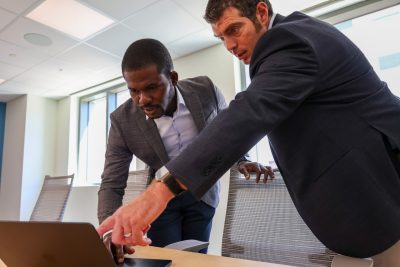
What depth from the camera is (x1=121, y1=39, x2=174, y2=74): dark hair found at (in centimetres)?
110

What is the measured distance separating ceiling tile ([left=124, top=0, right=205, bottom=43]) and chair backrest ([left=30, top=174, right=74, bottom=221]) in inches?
64.0

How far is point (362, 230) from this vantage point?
2.11ft

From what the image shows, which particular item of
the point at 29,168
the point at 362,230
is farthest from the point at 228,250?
the point at 29,168

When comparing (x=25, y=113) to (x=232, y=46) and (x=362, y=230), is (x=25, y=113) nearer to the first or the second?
(x=232, y=46)

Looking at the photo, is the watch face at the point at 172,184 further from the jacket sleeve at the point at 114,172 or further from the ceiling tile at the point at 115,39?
the ceiling tile at the point at 115,39

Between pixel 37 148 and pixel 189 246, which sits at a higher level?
pixel 37 148

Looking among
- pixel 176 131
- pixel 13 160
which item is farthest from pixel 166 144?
pixel 13 160

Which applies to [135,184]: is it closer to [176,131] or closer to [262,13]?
[176,131]

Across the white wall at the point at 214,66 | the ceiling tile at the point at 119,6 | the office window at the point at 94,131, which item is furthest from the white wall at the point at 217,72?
the office window at the point at 94,131

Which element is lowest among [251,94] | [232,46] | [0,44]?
[251,94]

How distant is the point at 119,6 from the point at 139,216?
2646 millimetres

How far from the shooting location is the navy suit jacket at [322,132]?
1.85ft

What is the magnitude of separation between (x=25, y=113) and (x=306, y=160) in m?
5.43

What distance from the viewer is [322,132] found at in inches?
25.2
